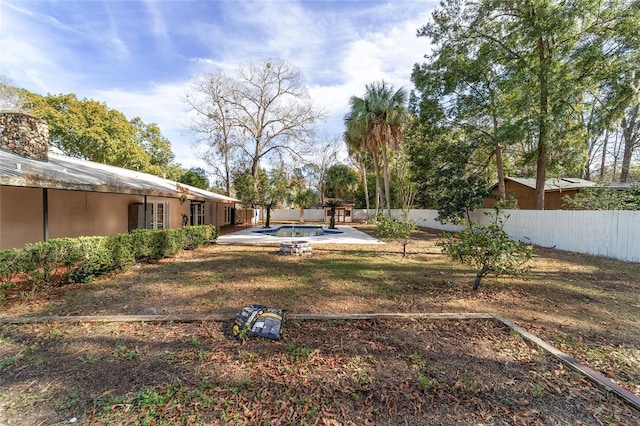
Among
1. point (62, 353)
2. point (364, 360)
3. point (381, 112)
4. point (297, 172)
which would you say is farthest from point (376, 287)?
point (297, 172)

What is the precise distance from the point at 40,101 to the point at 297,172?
1934cm

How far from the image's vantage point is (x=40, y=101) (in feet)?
60.0

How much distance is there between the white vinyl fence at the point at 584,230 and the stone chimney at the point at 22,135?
1142 cm

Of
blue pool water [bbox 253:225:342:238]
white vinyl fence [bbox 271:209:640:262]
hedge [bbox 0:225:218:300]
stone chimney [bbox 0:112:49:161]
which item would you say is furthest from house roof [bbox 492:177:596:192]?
stone chimney [bbox 0:112:49:161]

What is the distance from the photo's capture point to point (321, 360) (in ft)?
8.59

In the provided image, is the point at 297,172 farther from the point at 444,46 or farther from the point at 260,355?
the point at 260,355

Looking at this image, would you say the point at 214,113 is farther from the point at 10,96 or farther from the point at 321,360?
the point at 321,360

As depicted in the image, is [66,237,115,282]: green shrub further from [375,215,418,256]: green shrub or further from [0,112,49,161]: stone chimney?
[375,215,418,256]: green shrub

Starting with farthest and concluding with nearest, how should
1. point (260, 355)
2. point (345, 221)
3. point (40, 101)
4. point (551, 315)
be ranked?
point (345, 221) < point (40, 101) < point (551, 315) < point (260, 355)

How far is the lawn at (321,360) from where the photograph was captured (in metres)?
1.99

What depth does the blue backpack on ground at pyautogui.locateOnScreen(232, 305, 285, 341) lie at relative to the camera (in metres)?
3.02

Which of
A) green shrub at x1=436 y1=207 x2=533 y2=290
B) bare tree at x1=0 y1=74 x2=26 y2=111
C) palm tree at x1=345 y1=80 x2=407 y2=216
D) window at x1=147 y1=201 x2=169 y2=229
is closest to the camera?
green shrub at x1=436 y1=207 x2=533 y2=290

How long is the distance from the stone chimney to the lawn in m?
4.36

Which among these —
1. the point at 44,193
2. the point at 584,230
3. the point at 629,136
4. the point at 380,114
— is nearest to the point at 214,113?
the point at 380,114
